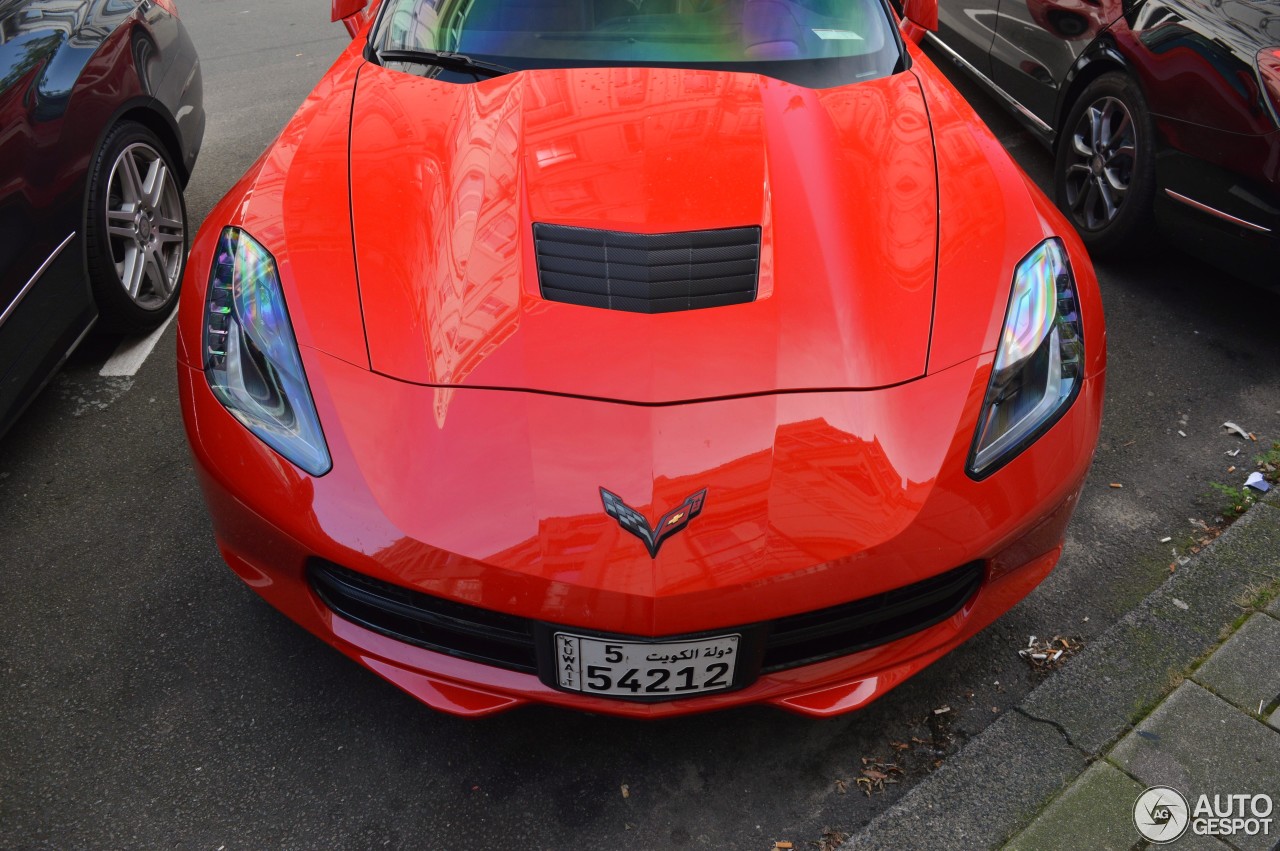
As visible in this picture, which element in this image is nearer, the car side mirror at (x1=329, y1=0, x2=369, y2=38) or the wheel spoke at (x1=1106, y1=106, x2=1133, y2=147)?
the car side mirror at (x1=329, y1=0, x2=369, y2=38)

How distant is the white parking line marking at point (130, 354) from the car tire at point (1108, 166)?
127 inches

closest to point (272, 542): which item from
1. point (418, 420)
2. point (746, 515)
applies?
point (418, 420)

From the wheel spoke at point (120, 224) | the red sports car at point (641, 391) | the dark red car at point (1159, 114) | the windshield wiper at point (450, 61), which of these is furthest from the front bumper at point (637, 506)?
the dark red car at point (1159, 114)

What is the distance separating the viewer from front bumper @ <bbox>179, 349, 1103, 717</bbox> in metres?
1.66

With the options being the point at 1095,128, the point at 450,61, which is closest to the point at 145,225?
the point at 450,61

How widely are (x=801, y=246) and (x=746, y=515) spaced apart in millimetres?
665

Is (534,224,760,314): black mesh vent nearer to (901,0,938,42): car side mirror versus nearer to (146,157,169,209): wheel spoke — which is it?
(901,0,938,42): car side mirror

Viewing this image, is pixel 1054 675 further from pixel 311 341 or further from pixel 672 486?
pixel 311 341

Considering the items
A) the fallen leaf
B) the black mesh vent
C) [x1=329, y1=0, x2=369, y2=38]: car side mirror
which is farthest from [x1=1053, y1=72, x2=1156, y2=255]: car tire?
[x1=329, y1=0, x2=369, y2=38]: car side mirror

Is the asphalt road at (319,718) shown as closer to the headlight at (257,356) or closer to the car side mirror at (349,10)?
the headlight at (257,356)

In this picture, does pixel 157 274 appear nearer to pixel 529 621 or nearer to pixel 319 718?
pixel 319 718

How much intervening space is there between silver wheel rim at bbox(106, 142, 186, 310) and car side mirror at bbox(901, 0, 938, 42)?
89 centimetres

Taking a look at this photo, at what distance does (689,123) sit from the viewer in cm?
232

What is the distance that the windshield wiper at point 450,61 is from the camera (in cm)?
255
